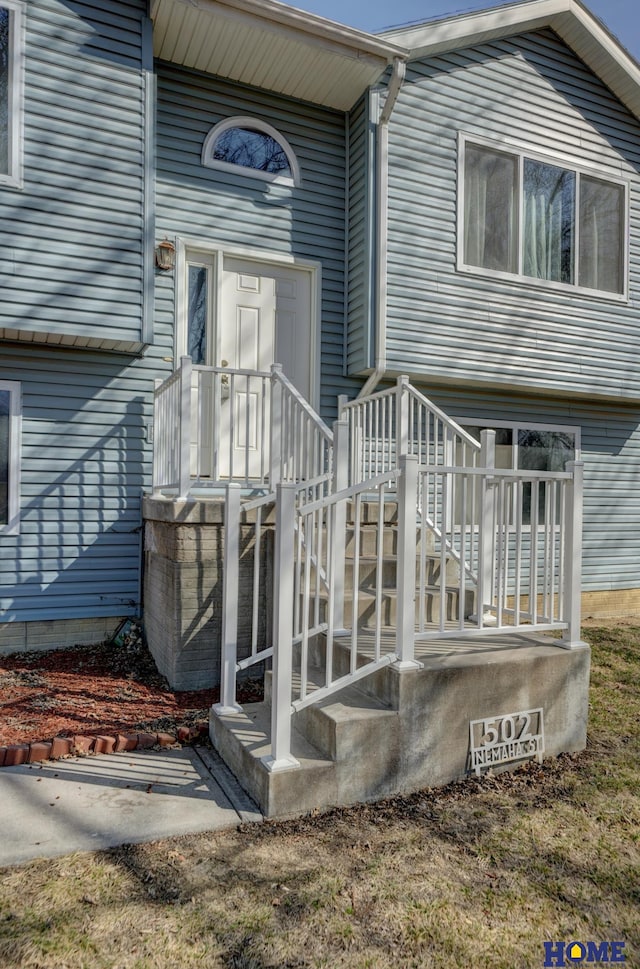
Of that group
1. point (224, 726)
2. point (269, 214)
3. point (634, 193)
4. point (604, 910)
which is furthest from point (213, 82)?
point (604, 910)

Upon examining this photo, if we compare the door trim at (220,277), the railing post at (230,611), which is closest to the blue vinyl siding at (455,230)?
the door trim at (220,277)

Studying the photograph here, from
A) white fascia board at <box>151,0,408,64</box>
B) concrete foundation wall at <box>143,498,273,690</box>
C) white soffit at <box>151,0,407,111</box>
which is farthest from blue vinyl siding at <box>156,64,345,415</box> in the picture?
concrete foundation wall at <box>143,498,273,690</box>

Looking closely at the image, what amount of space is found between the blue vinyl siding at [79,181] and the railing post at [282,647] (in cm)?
311

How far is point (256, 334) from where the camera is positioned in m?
6.48

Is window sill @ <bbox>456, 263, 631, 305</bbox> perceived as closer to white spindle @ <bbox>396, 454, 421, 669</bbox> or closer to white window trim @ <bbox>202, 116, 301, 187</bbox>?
white window trim @ <bbox>202, 116, 301, 187</bbox>

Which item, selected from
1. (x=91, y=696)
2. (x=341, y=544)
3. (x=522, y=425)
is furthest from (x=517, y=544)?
(x=522, y=425)

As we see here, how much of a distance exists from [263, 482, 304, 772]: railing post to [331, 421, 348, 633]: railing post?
0.90 feet

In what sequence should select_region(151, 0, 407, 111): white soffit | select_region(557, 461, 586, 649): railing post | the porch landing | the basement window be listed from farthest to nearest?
the basement window → select_region(151, 0, 407, 111): white soffit → select_region(557, 461, 586, 649): railing post → the porch landing

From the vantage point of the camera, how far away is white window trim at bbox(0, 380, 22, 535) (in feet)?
18.1

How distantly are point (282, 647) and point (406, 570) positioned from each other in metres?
0.72

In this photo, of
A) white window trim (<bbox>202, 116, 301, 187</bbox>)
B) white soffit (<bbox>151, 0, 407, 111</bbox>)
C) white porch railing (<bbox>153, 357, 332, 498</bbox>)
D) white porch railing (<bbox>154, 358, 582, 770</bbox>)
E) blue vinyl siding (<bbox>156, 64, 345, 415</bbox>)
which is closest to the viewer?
white porch railing (<bbox>154, 358, 582, 770</bbox>)

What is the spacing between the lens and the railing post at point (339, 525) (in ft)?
11.0

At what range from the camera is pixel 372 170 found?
21.0 ft

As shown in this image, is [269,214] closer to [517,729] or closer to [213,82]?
[213,82]
